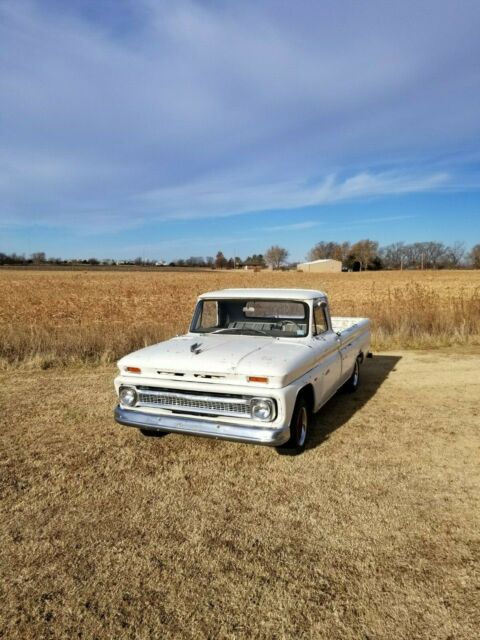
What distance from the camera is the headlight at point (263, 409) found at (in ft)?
11.8

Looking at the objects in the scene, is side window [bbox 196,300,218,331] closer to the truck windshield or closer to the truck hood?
the truck windshield

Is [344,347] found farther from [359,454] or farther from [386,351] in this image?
[386,351]

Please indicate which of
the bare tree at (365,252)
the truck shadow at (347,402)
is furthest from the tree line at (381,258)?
the truck shadow at (347,402)

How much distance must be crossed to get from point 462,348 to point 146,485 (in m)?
8.27

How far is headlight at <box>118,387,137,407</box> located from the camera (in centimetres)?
408

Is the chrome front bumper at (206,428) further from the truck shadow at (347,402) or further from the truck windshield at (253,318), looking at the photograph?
the truck windshield at (253,318)

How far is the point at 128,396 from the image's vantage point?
411 centimetres

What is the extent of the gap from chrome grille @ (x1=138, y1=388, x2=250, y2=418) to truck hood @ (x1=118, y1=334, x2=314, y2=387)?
0.16 m

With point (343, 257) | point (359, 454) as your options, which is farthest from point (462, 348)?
point (343, 257)

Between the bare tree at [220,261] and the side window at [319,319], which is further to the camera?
the bare tree at [220,261]

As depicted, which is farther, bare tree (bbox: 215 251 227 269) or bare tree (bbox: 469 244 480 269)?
bare tree (bbox: 215 251 227 269)

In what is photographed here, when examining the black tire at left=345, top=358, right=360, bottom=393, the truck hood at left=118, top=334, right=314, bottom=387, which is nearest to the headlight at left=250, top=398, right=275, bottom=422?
the truck hood at left=118, top=334, right=314, bottom=387

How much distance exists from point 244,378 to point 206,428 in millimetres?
542

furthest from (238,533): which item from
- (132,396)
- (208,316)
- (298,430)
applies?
(208,316)
